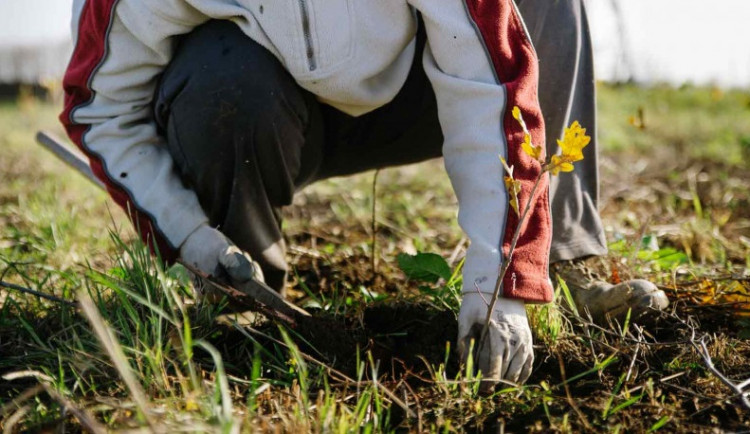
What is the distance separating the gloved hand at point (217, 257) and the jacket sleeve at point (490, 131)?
517mm

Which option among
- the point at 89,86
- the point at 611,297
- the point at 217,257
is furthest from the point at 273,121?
the point at 611,297

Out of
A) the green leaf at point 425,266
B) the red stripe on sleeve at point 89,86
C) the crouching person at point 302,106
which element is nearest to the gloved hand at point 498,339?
the crouching person at point 302,106

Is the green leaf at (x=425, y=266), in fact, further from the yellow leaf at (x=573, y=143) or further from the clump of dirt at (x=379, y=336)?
the yellow leaf at (x=573, y=143)

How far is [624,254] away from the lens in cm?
215

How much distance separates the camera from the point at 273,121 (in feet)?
5.98

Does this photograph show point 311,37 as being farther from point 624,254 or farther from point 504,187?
point 624,254

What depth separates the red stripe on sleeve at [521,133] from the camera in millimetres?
1493

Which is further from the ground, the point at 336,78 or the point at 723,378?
the point at 336,78

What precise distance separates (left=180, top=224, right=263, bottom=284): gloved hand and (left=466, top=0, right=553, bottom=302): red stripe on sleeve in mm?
610

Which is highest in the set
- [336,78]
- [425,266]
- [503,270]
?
[336,78]

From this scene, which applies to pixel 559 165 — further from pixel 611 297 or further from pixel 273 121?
pixel 273 121

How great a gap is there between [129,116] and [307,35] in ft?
A: 1.76

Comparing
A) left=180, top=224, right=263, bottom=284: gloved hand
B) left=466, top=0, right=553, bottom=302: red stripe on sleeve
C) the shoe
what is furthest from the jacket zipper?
the shoe

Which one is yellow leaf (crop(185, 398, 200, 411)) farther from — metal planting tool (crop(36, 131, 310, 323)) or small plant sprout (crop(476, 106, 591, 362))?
small plant sprout (crop(476, 106, 591, 362))
